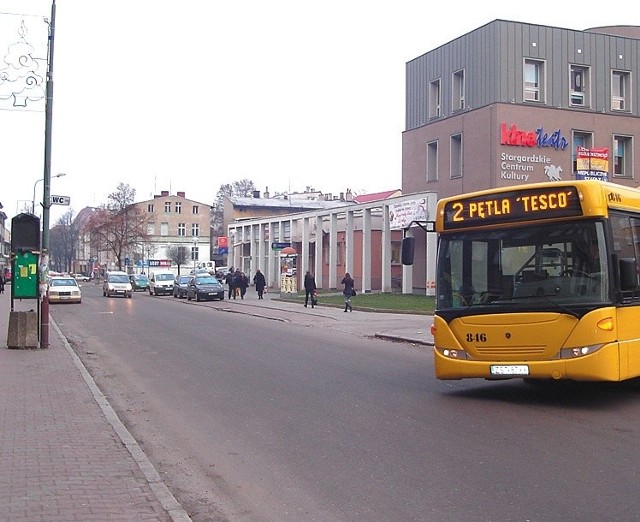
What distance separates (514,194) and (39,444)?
6.94 meters

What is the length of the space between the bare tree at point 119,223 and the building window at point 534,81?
56.1 m

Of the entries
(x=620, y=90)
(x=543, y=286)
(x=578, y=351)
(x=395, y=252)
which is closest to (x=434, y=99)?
(x=620, y=90)

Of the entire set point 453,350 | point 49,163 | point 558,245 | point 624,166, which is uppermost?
point 624,166

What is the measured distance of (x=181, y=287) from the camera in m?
53.8

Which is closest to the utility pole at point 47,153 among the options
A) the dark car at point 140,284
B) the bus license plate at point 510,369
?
the bus license plate at point 510,369

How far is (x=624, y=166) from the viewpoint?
41.9m

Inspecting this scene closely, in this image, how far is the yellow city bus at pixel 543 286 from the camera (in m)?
10.5

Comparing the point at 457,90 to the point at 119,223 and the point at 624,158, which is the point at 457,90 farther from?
the point at 119,223

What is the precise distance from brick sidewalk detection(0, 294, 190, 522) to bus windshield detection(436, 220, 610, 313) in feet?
16.8

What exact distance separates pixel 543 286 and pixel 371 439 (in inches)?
137

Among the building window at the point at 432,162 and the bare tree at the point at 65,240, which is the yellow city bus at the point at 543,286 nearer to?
the building window at the point at 432,162

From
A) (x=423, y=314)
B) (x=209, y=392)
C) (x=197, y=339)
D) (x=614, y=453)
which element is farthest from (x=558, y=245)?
(x=423, y=314)

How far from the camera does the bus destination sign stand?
1088 cm

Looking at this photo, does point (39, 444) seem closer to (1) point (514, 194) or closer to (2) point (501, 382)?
(1) point (514, 194)
